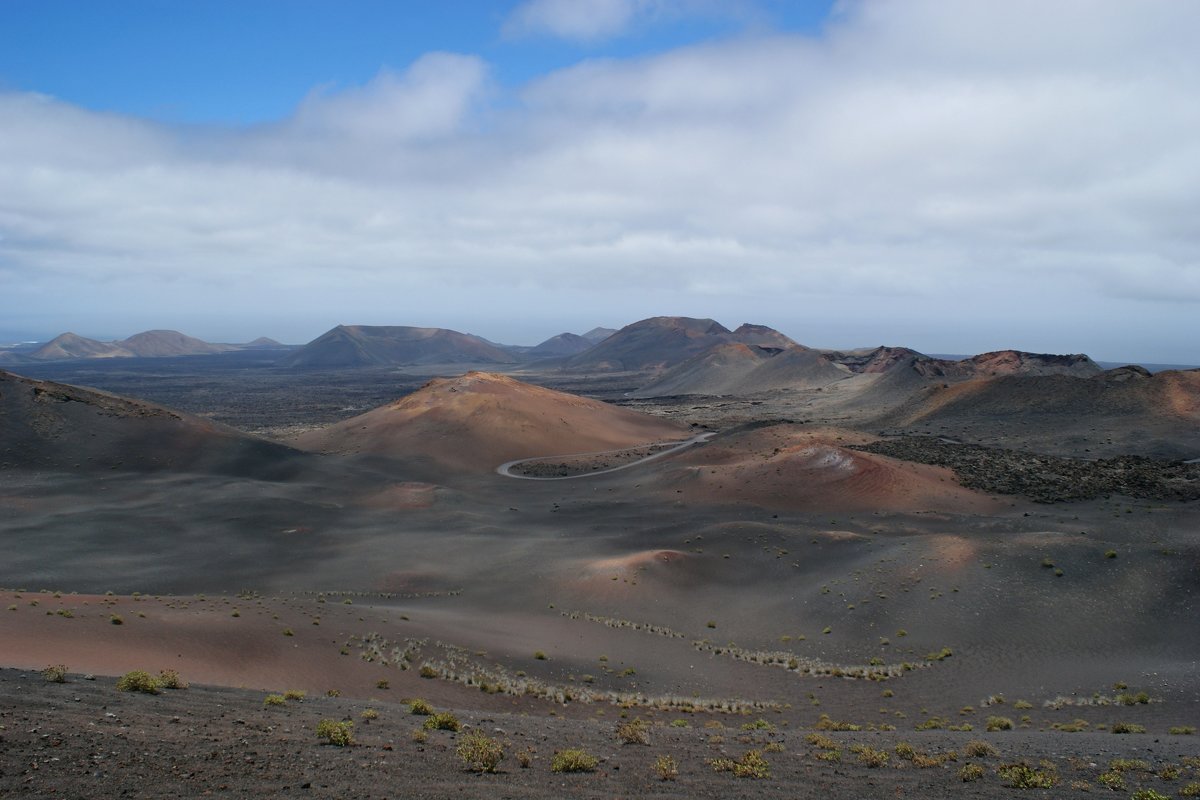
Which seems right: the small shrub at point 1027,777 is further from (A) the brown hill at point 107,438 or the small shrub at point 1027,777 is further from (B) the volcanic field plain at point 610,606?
(A) the brown hill at point 107,438

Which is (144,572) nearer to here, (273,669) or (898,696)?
(273,669)

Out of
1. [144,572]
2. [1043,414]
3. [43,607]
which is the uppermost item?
[1043,414]

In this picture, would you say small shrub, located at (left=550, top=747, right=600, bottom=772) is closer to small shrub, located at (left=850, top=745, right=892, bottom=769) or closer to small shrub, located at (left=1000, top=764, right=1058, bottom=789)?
small shrub, located at (left=850, top=745, right=892, bottom=769)

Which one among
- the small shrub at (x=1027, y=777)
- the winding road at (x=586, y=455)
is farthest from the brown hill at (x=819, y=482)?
the small shrub at (x=1027, y=777)

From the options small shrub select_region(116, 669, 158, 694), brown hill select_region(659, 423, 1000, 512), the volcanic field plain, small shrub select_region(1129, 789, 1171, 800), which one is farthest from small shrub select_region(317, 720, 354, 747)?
brown hill select_region(659, 423, 1000, 512)

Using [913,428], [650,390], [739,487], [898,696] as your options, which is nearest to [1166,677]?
[898,696]

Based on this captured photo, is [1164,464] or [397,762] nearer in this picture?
[397,762]
